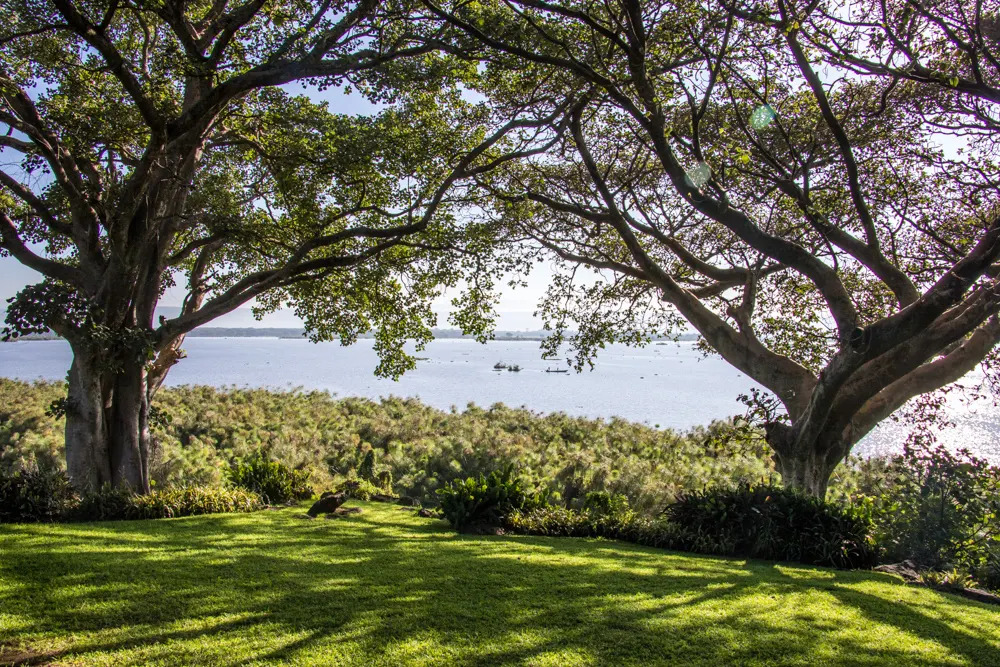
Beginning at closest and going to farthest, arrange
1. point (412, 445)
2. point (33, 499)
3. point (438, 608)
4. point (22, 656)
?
point (22, 656)
point (438, 608)
point (33, 499)
point (412, 445)

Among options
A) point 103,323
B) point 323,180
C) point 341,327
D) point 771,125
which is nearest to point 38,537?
point 103,323

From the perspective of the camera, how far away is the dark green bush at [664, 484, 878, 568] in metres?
7.92

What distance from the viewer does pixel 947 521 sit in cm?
829

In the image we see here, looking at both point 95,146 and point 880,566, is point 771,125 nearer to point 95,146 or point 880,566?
point 880,566

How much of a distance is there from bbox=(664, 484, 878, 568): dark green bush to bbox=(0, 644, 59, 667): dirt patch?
7149 millimetres

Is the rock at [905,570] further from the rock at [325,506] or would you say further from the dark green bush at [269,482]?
the dark green bush at [269,482]

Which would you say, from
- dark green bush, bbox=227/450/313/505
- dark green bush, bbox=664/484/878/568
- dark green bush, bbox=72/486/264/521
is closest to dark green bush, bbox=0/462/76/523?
dark green bush, bbox=72/486/264/521

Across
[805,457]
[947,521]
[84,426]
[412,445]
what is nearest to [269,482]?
[84,426]

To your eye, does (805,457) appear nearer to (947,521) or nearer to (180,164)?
(947,521)

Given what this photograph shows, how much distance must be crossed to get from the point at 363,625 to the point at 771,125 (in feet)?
33.4

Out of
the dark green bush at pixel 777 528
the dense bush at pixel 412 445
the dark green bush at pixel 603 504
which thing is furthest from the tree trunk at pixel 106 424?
the dark green bush at pixel 777 528

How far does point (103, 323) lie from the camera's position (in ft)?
32.9

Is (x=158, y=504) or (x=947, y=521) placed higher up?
(x=947, y=521)

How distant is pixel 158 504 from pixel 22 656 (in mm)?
6140
